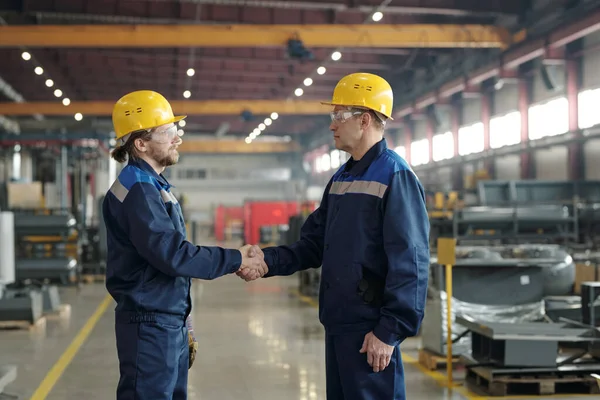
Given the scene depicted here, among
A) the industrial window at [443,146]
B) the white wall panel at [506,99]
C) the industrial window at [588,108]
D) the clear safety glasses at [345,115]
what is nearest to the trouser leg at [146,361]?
the clear safety glasses at [345,115]

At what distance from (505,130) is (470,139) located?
2.41m

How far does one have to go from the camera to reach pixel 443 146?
27.1m

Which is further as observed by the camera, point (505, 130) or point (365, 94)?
point (505, 130)

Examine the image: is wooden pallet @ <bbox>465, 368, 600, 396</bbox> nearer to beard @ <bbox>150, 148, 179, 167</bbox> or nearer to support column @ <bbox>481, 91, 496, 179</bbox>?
beard @ <bbox>150, 148, 179, 167</bbox>

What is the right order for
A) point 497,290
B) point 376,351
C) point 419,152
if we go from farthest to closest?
point 419,152
point 497,290
point 376,351

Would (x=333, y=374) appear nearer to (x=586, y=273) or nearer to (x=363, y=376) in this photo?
(x=363, y=376)

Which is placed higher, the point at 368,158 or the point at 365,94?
the point at 365,94

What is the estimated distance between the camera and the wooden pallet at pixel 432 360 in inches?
299

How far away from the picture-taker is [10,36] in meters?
16.7

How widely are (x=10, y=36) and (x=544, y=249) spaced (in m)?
12.1

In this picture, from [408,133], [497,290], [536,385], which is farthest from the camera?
[408,133]

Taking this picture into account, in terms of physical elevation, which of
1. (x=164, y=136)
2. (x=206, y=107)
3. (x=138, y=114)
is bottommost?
(x=164, y=136)

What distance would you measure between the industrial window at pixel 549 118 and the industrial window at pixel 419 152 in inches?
308

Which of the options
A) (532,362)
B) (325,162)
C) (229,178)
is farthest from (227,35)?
(229,178)
